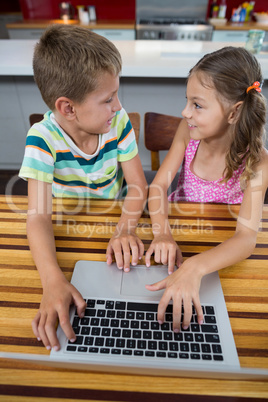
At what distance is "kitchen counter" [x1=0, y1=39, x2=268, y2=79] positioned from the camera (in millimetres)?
1677

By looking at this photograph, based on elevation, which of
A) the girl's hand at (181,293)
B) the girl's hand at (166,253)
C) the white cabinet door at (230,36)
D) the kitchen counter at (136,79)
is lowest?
the girl's hand at (181,293)

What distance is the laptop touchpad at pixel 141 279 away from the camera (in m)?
0.60

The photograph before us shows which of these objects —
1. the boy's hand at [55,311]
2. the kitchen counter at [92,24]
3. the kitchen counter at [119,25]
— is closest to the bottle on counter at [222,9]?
the kitchen counter at [119,25]

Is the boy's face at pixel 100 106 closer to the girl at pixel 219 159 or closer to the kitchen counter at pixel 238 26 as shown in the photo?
the girl at pixel 219 159

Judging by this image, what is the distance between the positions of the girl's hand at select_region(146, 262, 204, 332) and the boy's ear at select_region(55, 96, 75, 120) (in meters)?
0.52

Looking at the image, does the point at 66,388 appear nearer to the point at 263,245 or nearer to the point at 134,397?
the point at 134,397

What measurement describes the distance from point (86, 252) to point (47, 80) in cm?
47

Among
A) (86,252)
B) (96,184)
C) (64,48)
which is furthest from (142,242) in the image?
(64,48)

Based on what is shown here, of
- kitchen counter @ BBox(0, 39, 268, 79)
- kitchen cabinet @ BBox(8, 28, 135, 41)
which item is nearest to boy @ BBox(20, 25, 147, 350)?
kitchen counter @ BBox(0, 39, 268, 79)

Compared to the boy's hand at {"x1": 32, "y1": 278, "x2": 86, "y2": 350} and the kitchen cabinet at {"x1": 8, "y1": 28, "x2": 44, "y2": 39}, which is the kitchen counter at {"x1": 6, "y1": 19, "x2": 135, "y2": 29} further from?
the boy's hand at {"x1": 32, "y1": 278, "x2": 86, "y2": 350}

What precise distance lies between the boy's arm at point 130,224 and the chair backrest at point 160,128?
320mm

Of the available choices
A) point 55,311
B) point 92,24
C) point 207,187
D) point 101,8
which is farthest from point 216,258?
point 101,8

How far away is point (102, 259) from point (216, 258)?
0.27 metres

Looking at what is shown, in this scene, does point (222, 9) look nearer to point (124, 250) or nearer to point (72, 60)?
point (72, 60)
